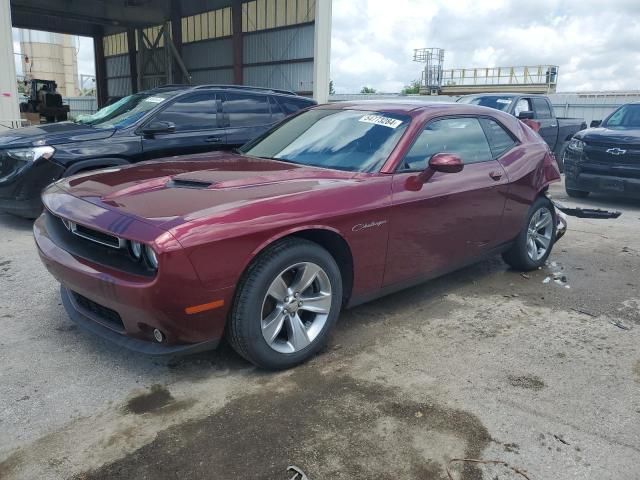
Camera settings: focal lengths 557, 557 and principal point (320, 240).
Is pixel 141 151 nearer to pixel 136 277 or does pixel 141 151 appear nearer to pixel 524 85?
pixel 136 277

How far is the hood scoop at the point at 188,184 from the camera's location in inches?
128

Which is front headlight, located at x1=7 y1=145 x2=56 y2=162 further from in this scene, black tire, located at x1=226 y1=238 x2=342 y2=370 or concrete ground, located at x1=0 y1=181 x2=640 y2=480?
black tire, located at x1=226 y1=238 x2=342 y2=370

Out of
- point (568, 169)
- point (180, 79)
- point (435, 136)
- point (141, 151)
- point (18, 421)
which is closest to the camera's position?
point (18, 421)

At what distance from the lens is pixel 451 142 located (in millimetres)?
4305

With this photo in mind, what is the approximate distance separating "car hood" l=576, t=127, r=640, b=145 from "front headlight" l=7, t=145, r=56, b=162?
25.9ft

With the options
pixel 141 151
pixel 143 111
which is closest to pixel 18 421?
pixel 141 151

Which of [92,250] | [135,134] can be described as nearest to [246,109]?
[135,134]

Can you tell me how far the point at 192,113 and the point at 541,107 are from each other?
845cm

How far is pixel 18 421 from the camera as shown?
106 inches

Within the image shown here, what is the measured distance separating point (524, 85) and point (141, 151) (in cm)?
4358

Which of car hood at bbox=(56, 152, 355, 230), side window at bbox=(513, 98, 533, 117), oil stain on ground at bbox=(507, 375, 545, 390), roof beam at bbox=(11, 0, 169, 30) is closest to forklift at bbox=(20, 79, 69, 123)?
roof beam at bbox=(11, 0, 169, 30)

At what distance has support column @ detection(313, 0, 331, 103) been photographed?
15789 mm

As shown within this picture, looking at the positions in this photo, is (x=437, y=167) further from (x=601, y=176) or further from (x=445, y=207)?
(x=601, y=176)

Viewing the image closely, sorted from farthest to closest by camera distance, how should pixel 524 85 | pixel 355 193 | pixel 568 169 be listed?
pixel 524 85
pixel 568 169
pixel 355 193
